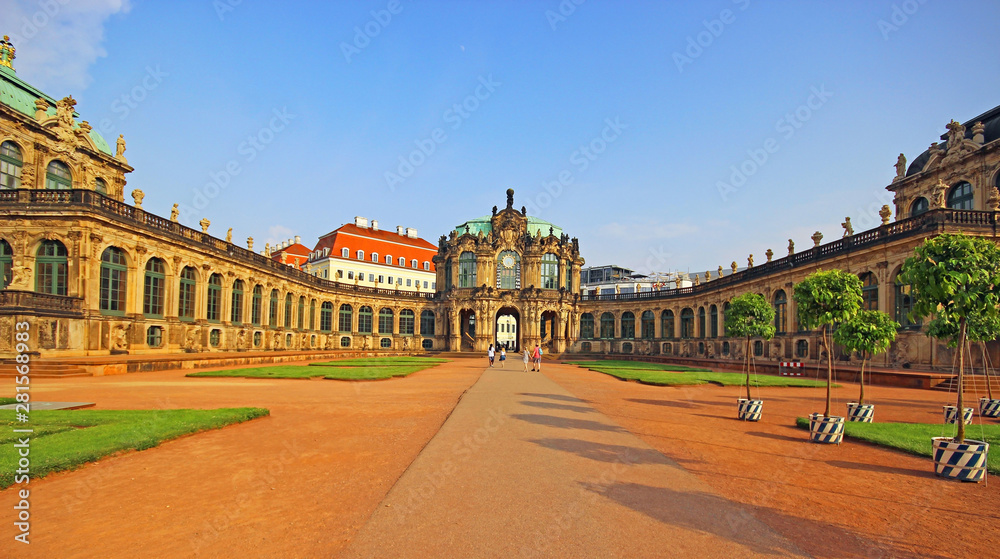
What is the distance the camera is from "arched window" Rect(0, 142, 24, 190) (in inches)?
1398

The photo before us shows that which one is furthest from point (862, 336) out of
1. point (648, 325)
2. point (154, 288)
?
point (648, 325)

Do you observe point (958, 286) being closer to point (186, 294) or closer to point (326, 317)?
point (186, 294)

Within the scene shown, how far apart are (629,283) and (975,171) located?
72.8m

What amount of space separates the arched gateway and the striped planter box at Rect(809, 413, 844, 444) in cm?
6015

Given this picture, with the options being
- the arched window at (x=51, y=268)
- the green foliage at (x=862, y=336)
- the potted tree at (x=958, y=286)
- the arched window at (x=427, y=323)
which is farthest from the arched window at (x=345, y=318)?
the potted tree at (x=958, y=286)

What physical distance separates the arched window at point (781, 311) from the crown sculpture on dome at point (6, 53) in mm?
64784

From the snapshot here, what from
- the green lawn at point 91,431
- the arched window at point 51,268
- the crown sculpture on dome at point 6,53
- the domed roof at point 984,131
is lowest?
the green lawn at point 91,431

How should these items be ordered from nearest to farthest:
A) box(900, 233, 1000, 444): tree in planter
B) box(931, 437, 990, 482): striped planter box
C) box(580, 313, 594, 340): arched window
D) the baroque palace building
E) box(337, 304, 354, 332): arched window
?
box(931, 437, 990, 482): striped planter box < box(900, 233, 1000, 444): tree in planter < the baroque palace building < box(337, 304, 354, 332): arched window < box(580, 313, 594, 340): arched window

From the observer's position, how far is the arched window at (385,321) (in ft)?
248

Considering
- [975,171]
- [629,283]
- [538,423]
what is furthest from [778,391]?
[629,283]

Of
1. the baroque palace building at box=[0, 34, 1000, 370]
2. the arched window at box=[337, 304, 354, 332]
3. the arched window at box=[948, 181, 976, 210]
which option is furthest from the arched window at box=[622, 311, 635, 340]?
the arched window at box=[337, 304, 354, 332]

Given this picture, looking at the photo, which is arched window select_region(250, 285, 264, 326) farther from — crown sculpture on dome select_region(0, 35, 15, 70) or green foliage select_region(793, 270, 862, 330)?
green foliage select_region(793, 270, 862, 330)

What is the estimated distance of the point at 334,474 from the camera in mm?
8695

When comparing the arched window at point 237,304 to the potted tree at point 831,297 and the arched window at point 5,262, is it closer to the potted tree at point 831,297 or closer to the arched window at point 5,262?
the arched window at point 5,262
